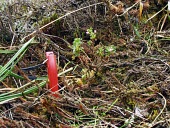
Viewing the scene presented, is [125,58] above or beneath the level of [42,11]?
beneath

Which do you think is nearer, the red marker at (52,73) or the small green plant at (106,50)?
the red marker at (52,73)

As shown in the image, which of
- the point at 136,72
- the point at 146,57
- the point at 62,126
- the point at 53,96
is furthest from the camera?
the point at 146,57

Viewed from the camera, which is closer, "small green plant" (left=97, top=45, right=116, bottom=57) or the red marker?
the red marker

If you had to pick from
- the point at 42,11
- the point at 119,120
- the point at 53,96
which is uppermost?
the point at 42,11

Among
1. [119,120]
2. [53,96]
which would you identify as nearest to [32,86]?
[53,96]

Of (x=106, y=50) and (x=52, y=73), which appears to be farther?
(x=106, y=50)

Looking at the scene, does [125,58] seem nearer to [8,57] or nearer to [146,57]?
[146,57]

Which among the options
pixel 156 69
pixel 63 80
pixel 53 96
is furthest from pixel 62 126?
pixel 156 69

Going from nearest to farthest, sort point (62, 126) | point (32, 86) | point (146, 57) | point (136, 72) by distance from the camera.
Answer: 1. point (62, 126)
2. point (32, 86)
3. point (136, 72)
4. point (146, 57)

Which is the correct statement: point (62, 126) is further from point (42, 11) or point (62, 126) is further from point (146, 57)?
point (42, 11)

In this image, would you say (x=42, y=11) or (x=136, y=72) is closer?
(x=136, y=72)
